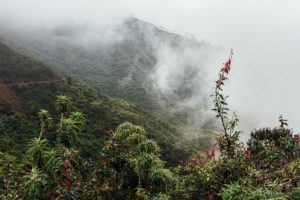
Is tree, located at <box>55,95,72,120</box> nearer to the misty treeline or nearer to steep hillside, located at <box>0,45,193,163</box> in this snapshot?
the misty treeline

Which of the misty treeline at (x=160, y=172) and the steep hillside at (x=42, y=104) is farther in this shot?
the steep hillside at (x=42, y=104)

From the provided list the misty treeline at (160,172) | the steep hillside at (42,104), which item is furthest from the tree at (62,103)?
the steep hillside at (42,104)

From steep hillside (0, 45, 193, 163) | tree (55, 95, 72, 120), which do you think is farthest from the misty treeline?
steep hillside (0, 45, 193, 163)

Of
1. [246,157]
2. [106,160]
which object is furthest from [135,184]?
[246,157]

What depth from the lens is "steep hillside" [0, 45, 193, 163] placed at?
76288 mm

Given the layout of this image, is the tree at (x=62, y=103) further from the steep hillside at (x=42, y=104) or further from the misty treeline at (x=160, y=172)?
the steep hillside at (x=42, y=104)

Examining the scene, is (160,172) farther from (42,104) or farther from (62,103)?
(42,104)

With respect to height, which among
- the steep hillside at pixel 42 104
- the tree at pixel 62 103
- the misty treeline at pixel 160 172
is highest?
the steep hillside at pixel 42 104

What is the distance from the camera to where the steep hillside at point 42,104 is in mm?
76288

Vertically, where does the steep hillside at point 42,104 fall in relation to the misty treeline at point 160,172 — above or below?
above

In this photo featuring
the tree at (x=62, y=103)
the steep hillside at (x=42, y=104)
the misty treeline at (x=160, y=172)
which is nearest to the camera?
the misty treeline at (x=160, y=172)

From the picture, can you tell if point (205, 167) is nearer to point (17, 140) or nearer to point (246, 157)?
point (246, 157)

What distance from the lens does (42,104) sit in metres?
87.7

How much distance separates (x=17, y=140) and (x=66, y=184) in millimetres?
58054
